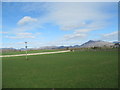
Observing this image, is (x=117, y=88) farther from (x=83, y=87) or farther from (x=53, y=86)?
(x=53, y=86)

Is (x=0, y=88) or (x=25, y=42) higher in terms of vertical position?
(x=25, y=42)

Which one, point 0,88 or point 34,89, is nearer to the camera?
point 34,89

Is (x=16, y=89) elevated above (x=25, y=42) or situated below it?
below

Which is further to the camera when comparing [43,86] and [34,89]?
[43,86]

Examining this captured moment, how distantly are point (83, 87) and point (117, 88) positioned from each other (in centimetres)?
132

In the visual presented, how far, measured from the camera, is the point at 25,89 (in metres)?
4.36

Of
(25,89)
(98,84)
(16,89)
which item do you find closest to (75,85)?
(98,84)

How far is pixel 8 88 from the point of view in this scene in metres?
4.56

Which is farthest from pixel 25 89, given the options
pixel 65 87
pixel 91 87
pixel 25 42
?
pixel 25 42

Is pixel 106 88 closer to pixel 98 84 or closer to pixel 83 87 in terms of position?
pixel 98 84

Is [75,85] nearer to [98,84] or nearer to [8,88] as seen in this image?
[98,84]

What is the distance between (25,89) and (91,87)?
2.60m

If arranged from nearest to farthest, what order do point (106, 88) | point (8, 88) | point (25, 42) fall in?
point (106, 88) → point (8, 88) → point (25, 42)

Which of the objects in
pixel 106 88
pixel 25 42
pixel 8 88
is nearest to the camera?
pixel 106 88
